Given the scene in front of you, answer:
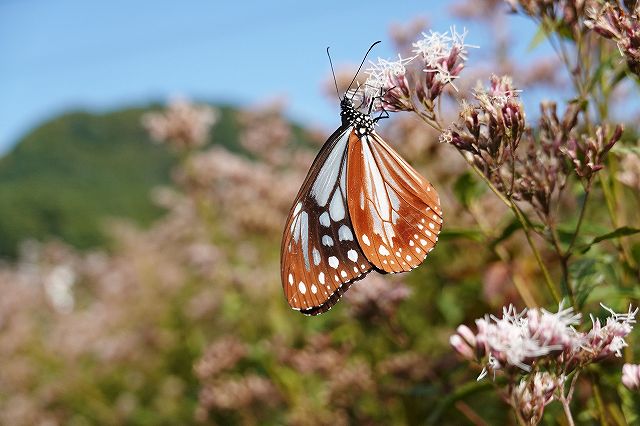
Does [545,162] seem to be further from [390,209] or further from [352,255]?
[352,255]

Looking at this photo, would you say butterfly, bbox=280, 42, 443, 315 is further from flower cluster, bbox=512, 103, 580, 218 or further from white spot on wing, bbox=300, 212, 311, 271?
flower cluster, bbox=512, 103, 580, 218

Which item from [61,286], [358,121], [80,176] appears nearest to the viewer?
[358,121]

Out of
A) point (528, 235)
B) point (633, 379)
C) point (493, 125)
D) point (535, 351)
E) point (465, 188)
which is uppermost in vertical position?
point (465, 188)

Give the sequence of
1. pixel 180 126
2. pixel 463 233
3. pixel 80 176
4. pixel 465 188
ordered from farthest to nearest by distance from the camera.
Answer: pixel 80 176, pixel 180 126, pixel 465 188, pixel 463 233

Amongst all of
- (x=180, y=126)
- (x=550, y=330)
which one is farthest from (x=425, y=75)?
(x=180, y=126)

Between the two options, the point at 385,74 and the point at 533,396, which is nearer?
the point at 533,396

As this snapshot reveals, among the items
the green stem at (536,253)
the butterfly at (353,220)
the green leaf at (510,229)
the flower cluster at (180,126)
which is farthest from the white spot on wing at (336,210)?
the flower cluster at (180,126)

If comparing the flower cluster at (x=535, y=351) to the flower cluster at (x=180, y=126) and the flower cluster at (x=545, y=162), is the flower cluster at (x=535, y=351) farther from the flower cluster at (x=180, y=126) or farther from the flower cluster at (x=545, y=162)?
the flower cluster at (x=180, y=126)

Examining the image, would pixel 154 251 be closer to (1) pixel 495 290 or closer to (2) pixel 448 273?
(2) pixel 448 273
